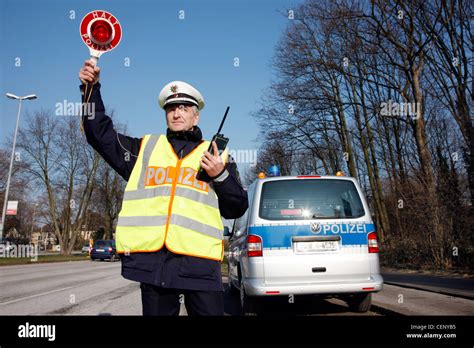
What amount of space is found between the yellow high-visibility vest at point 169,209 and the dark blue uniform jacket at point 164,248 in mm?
52

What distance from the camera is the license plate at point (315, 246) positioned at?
17.7 ft

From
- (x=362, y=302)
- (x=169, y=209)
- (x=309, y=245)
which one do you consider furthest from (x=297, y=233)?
(x=169, y=209)

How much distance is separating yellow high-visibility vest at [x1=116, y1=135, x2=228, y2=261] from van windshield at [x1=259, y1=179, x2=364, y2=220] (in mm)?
3274

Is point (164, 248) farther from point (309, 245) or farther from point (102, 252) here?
point (102, 252)

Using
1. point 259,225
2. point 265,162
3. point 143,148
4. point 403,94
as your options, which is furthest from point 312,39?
point 143,148

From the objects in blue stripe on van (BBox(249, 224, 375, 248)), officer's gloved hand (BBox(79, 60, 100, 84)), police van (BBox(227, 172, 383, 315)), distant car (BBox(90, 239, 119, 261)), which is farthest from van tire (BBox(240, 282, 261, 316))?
distant car (BBox(90, 239, 119, 261))

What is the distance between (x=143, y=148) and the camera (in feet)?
8.40

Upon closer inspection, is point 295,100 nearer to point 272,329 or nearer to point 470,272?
point 470,272

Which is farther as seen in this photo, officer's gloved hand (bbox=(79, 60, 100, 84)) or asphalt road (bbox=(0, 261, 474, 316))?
asphalt road (bbox=(0, 261, 474, 316))

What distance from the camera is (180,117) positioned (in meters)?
2.62

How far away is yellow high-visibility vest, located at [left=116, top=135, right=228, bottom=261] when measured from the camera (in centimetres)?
229

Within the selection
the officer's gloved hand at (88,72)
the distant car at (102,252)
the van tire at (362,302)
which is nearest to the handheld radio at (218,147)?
the officer's gloved hand at (88,72)

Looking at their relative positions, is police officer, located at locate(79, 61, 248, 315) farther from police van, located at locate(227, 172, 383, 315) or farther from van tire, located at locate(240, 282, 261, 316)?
van tire, located at locate(240, 282, 261, 316)

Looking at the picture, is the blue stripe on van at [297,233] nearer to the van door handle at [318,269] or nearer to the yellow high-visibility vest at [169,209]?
the van door handle at [318,269]
